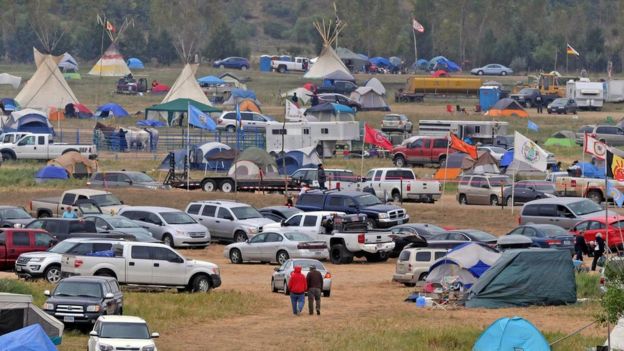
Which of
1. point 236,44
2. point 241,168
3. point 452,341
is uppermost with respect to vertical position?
point 236,44

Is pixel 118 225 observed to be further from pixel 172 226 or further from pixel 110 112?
pixel 110 112

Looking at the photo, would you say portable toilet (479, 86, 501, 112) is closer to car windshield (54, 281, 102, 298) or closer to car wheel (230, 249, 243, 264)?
car wheel (230, 249, 243, 264)

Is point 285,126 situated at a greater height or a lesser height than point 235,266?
greater

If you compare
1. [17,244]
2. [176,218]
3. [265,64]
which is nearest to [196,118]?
[176,218]

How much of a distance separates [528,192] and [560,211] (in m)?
5.41

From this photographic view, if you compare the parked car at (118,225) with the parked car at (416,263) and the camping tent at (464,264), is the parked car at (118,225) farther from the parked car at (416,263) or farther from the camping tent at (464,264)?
the camping tent at (464,264)

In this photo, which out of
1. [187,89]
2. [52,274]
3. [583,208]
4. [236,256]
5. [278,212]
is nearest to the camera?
[52,274]

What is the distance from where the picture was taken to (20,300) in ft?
85.3

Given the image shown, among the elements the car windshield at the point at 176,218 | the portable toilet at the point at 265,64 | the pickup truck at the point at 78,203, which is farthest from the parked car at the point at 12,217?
the portable toilet at the point at 265,64

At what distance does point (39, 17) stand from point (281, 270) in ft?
331

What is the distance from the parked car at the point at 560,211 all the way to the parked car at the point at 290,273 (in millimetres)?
12663

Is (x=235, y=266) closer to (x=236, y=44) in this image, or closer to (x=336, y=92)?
(x=336, y=92)

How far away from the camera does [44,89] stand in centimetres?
8219

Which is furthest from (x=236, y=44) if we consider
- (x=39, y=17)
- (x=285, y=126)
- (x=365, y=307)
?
(x=365, y=307)
